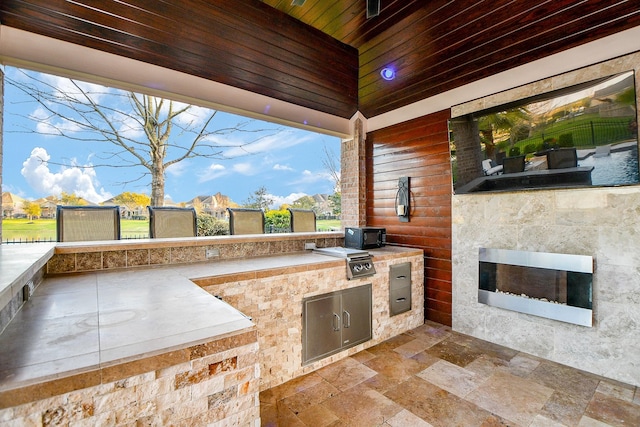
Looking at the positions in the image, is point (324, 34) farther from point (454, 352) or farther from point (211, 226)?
point (211, 226)

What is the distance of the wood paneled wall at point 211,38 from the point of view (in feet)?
6.93

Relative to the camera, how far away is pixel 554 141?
248 centimetres

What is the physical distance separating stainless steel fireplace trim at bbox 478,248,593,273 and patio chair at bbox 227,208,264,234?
2.57 m

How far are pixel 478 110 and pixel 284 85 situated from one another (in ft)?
7.05

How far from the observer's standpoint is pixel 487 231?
2996 mm

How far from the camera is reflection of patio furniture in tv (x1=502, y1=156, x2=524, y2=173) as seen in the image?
8.80ft

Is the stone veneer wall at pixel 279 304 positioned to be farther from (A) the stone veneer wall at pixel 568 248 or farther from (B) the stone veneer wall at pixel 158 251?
(A) the stone veneer wall at pixel 568 248

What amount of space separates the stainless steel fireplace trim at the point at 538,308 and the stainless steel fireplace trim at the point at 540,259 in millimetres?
328

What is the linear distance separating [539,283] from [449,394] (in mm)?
1403

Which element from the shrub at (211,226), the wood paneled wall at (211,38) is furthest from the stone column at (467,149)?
the shrub at (211,226)

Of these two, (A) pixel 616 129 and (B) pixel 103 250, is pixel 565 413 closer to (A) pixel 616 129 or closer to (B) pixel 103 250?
(A) pixel 616 129

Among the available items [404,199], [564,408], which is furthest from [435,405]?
[404,199]

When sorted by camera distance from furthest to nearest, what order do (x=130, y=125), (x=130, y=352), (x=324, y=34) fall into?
1. (x=130, y=125)
2. (x=324, y=34)
3. (x=130, y=352)

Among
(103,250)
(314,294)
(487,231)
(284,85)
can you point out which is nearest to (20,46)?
(103,250)
